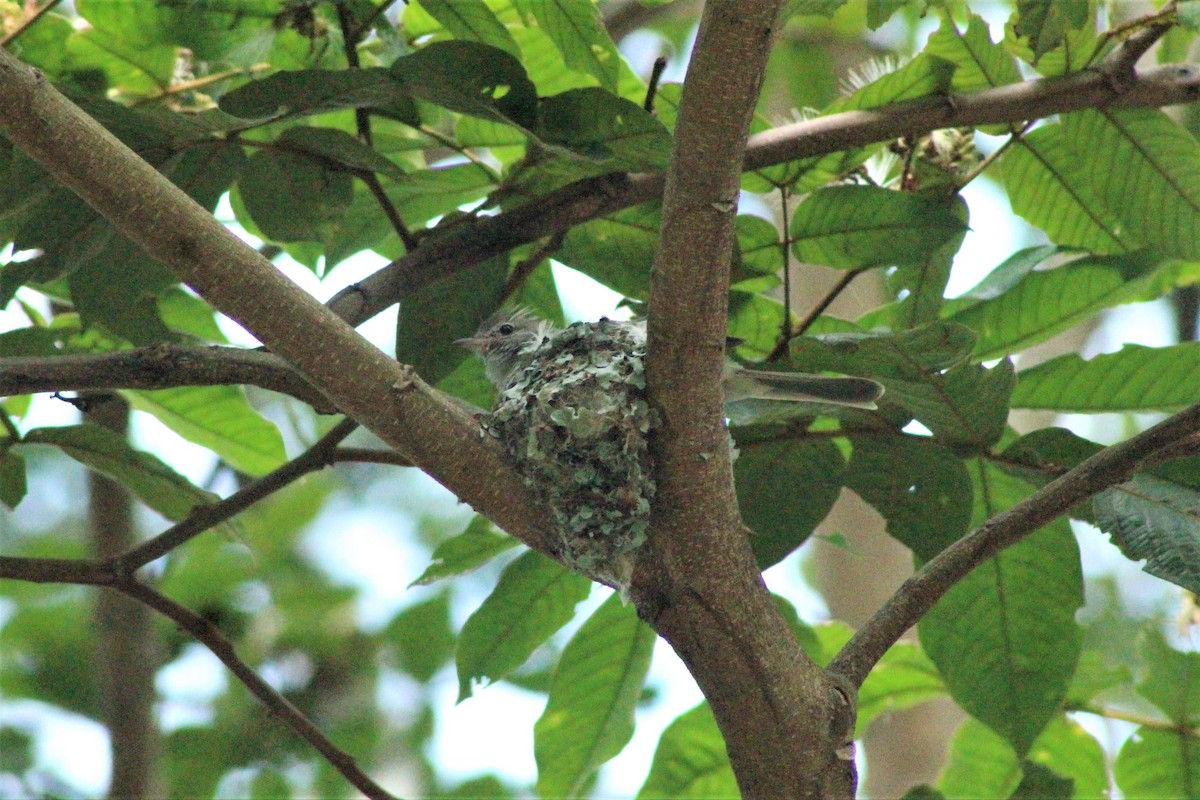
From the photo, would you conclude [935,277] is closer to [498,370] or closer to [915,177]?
[915,177]

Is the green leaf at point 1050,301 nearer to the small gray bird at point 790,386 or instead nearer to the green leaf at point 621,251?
the small gray bird at point 790,386

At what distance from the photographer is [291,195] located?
114 inches

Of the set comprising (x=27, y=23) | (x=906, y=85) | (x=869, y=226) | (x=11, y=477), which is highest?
(x=27, y=23)

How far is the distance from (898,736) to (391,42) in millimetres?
3293

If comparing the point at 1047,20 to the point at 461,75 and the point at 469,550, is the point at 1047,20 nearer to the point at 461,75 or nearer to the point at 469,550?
the point at 461,75

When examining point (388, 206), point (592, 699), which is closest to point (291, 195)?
point (388, 206)

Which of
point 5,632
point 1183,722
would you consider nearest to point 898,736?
point 1183,722

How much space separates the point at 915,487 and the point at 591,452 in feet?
2.41

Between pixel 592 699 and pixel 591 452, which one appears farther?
pixel 592 699

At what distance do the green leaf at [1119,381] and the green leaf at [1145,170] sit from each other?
1.10 feet

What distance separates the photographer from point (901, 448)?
260 cm

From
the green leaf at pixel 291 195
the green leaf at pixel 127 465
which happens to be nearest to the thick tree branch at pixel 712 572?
the green leaf at pixel 291 195

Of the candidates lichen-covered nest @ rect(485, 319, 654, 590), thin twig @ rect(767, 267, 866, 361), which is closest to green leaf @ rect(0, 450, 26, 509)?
lichen-covered nest @ rect(485, 319, 654, 590)

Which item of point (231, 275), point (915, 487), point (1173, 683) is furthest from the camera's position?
point (1173, 683)
